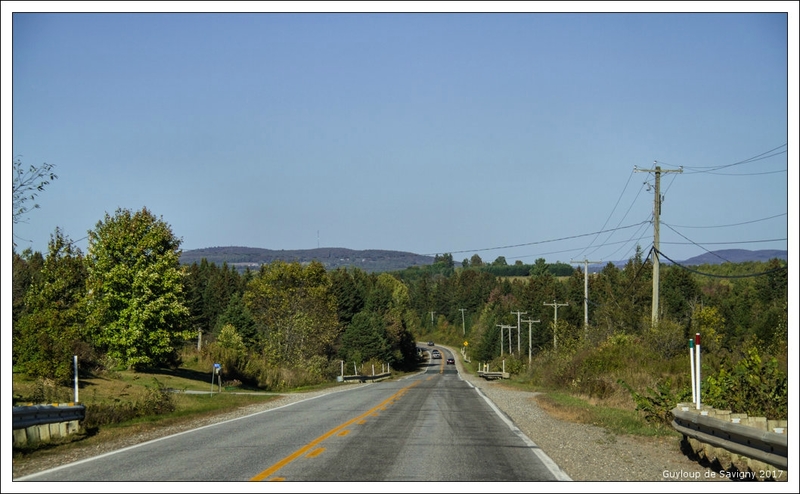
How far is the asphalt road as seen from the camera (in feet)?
36.3

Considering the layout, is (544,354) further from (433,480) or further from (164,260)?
(433,480)

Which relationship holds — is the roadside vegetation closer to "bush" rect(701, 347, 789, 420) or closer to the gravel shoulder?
"bush" rect(701, 347, 789, 420)

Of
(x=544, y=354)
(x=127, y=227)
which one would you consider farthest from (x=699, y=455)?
(x=544, y=354)

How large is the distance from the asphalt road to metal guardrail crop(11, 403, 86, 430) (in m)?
2.13

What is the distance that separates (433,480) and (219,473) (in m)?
3.05

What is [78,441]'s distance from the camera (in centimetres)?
1622

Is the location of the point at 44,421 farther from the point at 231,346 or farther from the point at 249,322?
the point at 249,322

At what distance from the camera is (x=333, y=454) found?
1302cm

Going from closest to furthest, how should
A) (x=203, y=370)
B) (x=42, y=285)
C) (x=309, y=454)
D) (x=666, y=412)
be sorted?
1. (x=309, y=454)
2. (x=666, y=412)
3. (x=42, y=285)
4. (x=203, y=370)

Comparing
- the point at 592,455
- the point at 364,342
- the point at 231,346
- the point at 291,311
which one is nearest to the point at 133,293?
the point at 231,346

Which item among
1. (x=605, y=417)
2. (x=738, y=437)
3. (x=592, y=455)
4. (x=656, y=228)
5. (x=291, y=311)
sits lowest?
(x=605, y=417)

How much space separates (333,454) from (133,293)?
32609 mm

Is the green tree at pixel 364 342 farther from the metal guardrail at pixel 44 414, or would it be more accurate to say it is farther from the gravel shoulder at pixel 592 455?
the metal guardrail at pixel 44 414

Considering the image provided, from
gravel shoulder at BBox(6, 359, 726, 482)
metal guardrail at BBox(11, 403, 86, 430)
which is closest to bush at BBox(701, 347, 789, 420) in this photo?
gravel shoulder at BBox(6, 359, 726, 482)
